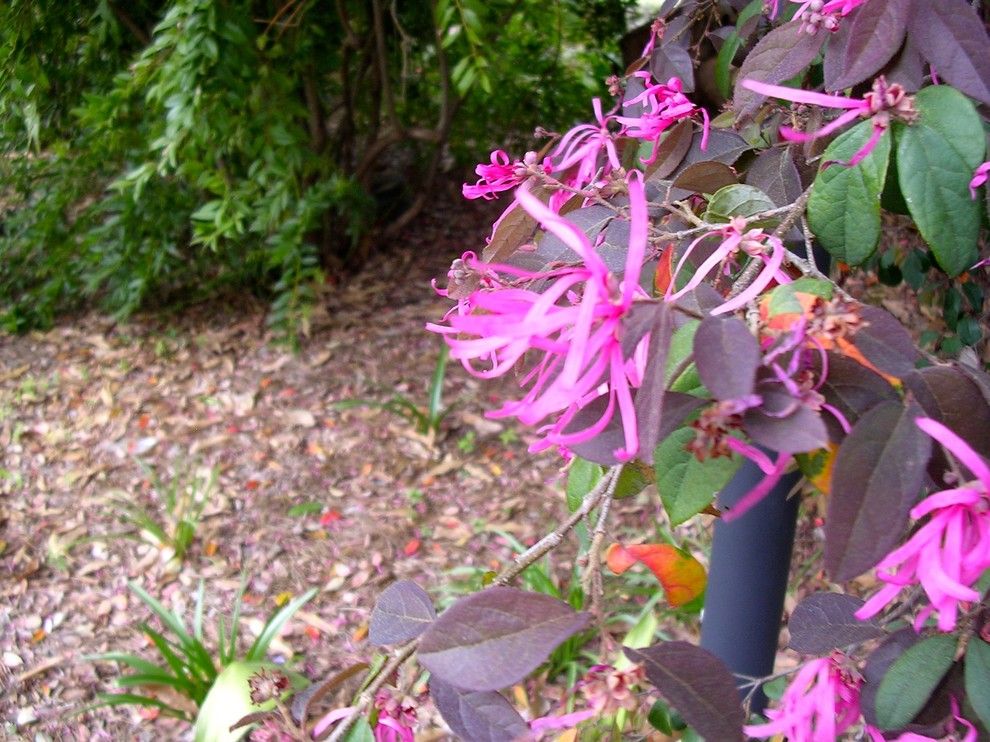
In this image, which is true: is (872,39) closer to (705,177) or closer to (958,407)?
(705,177)

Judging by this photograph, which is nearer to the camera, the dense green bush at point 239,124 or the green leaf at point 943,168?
the green leaf at point 943,168

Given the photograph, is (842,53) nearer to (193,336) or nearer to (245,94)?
(245,94)

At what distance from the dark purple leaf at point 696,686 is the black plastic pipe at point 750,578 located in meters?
0.40

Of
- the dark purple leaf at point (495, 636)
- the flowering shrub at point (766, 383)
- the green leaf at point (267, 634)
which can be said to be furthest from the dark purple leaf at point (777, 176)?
the green leaf at point (267, 634)

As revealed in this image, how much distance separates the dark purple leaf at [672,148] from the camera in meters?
0.59

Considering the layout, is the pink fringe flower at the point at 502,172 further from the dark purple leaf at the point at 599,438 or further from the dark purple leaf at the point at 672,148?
the dark purple leaf at the point at 599,438

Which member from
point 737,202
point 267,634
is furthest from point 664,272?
point 267,634

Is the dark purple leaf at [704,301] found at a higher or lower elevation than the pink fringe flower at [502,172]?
lower

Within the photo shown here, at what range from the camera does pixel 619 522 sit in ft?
5.91

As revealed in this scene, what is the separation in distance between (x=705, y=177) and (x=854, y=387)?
0.22 metres

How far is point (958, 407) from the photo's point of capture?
350mm

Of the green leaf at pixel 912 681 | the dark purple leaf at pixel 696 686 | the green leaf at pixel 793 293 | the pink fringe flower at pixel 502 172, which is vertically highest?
the pink fringe flower at pixel 502 172

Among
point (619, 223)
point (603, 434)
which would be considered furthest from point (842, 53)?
point (603, 434)

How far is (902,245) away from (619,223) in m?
0.87
